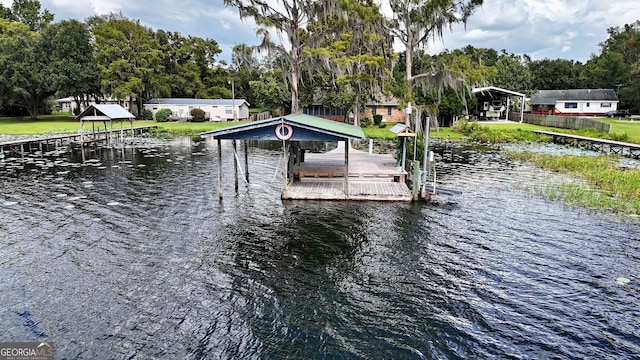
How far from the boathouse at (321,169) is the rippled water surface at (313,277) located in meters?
0.78

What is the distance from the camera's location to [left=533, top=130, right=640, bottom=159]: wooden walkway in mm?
25859

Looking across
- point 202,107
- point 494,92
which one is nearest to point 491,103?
point 494,92

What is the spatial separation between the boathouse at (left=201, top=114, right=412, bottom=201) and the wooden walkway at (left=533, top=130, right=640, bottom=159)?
1698 centimetres

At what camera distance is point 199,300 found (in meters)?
7.55

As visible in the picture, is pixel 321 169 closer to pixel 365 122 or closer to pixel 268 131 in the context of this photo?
pixel 268 131

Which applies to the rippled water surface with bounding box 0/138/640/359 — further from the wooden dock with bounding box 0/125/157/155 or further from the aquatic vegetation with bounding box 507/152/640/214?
the wooden dock with bounding box 0/125/157/155

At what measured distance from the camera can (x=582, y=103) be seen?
61781 mm

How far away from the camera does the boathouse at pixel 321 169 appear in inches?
549

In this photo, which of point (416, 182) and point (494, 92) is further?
point (494, 92)

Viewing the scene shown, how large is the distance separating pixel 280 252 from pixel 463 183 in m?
11.1

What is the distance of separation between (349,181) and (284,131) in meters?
3.89

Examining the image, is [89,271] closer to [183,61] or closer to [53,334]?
[53,334]

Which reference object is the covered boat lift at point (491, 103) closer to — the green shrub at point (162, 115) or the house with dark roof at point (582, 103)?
the house with dark roof at point (582, 103)

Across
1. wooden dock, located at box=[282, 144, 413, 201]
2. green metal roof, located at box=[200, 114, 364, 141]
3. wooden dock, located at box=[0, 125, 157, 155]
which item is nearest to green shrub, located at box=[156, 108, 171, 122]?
wooden dock, located at box=[0, 125, 157, 155]
